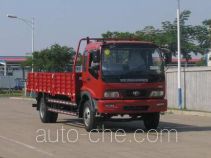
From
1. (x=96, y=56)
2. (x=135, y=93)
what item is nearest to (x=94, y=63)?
(x=96, y=56)

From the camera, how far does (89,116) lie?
56.5 ft

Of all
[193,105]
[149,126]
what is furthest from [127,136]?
[193,105]

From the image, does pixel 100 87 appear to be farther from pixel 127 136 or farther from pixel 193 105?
pixel 193 105

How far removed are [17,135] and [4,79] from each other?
207ft

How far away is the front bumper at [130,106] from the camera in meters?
16.6

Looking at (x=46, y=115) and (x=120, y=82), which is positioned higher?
(x=120, y=82)

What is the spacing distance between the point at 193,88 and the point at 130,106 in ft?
42.4

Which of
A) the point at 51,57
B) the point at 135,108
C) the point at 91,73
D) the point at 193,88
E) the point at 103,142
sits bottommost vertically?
the point at 103,142

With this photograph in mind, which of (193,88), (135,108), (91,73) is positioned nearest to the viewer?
(135,108)

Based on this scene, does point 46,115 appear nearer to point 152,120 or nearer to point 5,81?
point 152,120

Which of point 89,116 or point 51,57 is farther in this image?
point 51,57

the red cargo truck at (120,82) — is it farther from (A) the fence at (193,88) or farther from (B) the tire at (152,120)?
(A) the fence at (193,88)

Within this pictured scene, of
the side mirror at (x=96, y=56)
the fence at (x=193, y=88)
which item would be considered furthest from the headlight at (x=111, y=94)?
the fence at (x=193, y=88)

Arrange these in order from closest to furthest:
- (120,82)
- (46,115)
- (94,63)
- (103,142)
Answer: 1. (103,142)
2. (120,82)
3. (94,63)
4. (46,115)
